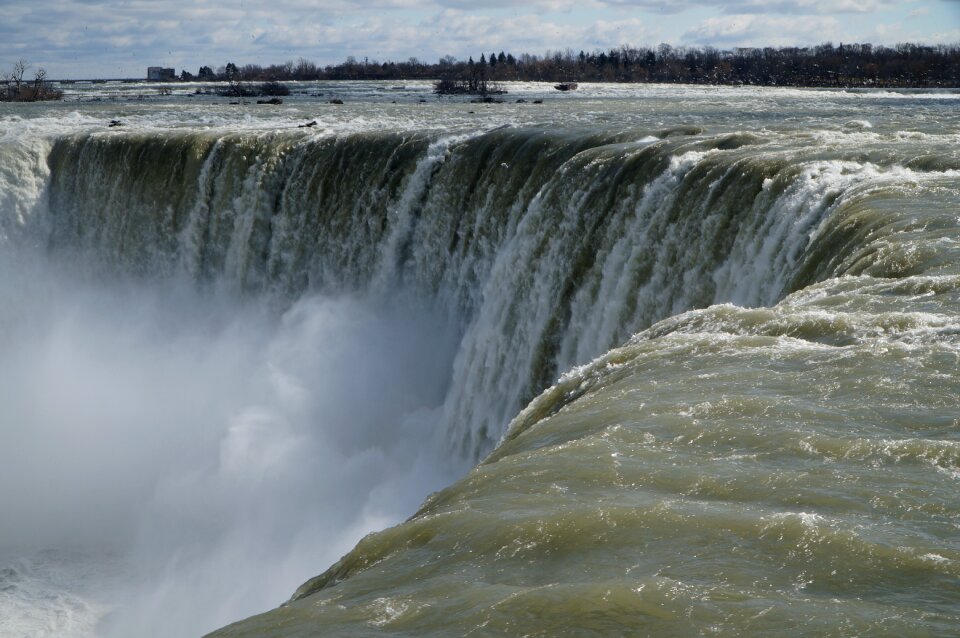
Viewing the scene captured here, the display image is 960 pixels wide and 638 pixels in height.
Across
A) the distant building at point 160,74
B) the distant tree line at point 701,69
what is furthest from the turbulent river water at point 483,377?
the distant building at point 160,74

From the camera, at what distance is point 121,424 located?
62.6ft

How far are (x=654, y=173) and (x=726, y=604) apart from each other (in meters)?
10.2

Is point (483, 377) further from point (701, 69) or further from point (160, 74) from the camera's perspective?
point (160, 74)

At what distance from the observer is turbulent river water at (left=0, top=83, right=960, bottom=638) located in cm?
479

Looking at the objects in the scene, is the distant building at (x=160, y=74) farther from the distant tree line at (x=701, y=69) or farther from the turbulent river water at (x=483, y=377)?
the turbulent river water at (x=483, y=377)

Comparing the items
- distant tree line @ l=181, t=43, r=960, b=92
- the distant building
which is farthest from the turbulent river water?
the distant building

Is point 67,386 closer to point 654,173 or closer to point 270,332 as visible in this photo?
point 270,332

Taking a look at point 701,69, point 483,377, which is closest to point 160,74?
point 701,69

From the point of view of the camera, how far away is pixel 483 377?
1555cm

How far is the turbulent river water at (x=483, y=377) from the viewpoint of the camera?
4.79 m

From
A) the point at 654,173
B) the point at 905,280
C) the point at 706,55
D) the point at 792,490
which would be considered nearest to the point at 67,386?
the point at 654,173

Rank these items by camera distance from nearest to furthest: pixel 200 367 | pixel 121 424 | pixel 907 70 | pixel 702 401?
pixel 702 401, pixel 121 424, pixel 200 367, pixel 907 70

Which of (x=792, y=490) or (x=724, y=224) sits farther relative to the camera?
(x=724, y=224)

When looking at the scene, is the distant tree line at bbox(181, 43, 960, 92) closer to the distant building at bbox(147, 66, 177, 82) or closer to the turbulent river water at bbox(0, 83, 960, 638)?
the distant building at bbox(147, 66, 177, 82)
